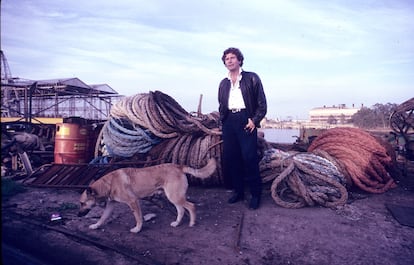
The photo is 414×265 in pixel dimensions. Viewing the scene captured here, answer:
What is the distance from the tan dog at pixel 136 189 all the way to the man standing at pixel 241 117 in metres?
1.02

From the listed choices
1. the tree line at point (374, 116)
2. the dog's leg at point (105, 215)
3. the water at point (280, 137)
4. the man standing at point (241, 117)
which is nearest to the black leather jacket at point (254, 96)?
the man standing at point (241, 117)

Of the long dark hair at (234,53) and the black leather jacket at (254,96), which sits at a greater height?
the long dark hair at (234,53)

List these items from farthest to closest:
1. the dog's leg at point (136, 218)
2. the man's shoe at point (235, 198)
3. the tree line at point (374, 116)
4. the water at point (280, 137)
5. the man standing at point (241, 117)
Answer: the tree line at point (374, 116), the water at point (280, 137), the man's shoe at point (235, 198), the man standing at point (241, 117), the dog's leg at point (136, 218)

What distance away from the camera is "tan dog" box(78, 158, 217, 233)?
3.86m

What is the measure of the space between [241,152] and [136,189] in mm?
1914

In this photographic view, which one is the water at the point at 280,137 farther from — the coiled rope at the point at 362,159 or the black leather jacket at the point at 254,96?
the black leather jacket at the point at 254,96

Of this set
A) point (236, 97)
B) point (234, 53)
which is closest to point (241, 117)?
point (236, 97)

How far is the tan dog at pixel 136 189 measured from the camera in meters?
3.86

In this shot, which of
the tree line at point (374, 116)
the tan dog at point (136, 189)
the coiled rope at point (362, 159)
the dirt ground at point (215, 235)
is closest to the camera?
the dirt ground at point (215, 235)

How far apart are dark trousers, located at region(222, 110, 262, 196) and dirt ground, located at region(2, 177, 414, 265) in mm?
396

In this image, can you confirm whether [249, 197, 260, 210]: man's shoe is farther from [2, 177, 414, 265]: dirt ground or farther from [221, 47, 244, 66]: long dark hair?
[221, 47, 244, 66]: long dark hair

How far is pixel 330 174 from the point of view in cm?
525

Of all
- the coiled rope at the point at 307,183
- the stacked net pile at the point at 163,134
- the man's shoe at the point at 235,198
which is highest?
the stacked net pile at the point at 163,134

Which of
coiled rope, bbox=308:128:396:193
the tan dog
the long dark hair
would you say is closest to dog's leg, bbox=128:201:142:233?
the tan dog
